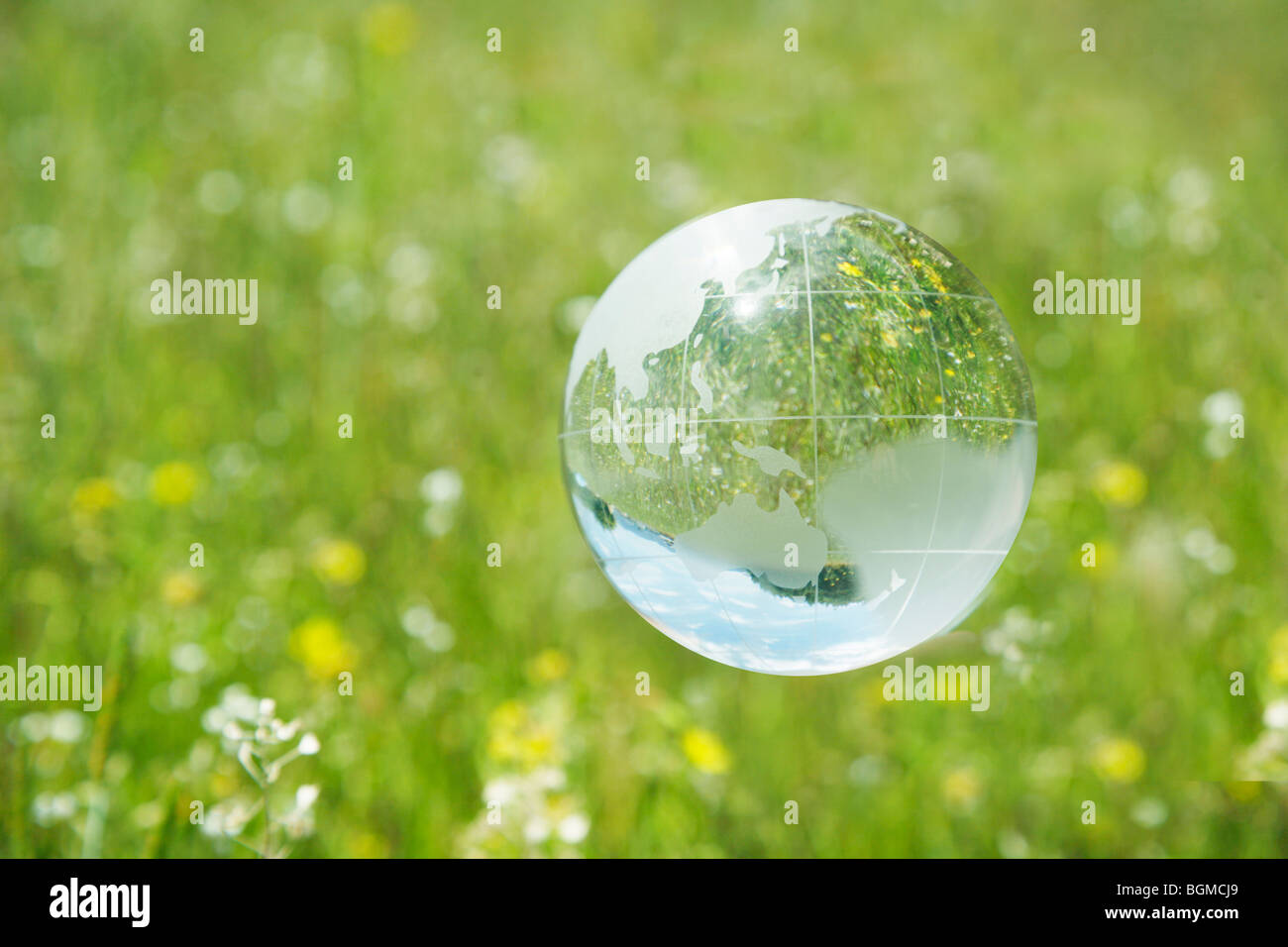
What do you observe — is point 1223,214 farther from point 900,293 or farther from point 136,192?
point 136,192

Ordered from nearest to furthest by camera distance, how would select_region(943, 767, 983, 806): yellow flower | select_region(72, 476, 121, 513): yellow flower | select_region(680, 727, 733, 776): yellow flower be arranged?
select_region(680, 727, 733, 776): yellow flower
select_region(943, 767, 983, 806): yellow flower
select_region(72, 476, 121, 513): yellow flower

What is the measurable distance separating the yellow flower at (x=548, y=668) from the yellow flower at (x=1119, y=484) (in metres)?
2.25

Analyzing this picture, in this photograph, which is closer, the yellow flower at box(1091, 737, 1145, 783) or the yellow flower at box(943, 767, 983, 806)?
the yellow flower at box(943, 767, 983, 806)

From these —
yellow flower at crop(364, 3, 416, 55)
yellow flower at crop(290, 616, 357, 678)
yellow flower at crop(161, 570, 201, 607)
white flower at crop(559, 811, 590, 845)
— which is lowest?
white flower at crop(559, 811, 590, 845)

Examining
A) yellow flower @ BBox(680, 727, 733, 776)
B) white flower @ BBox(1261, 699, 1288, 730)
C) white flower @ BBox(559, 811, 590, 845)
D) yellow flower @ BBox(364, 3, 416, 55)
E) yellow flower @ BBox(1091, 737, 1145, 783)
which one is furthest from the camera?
yellow flower @ BBox(364, 3, 416, 55)

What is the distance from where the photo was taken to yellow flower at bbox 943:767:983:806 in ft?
13.8

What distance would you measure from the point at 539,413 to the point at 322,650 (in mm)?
1417

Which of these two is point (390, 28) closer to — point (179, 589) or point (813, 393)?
point (179, 589)

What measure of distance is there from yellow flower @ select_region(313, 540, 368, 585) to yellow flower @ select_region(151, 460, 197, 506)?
593 millimetres

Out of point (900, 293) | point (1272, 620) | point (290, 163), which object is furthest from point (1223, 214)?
point (290, 163)

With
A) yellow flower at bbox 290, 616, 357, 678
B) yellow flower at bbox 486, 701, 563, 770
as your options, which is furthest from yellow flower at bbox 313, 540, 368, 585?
yellow flower at bbox 486, 701, 563, 770

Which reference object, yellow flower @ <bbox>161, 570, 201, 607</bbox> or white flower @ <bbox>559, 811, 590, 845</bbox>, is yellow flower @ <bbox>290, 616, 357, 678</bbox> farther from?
white flower @ <bbox>559, 811, 590, 845</bbox>

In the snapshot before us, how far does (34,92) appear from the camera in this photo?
621 cm

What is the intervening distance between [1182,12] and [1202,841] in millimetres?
4741
